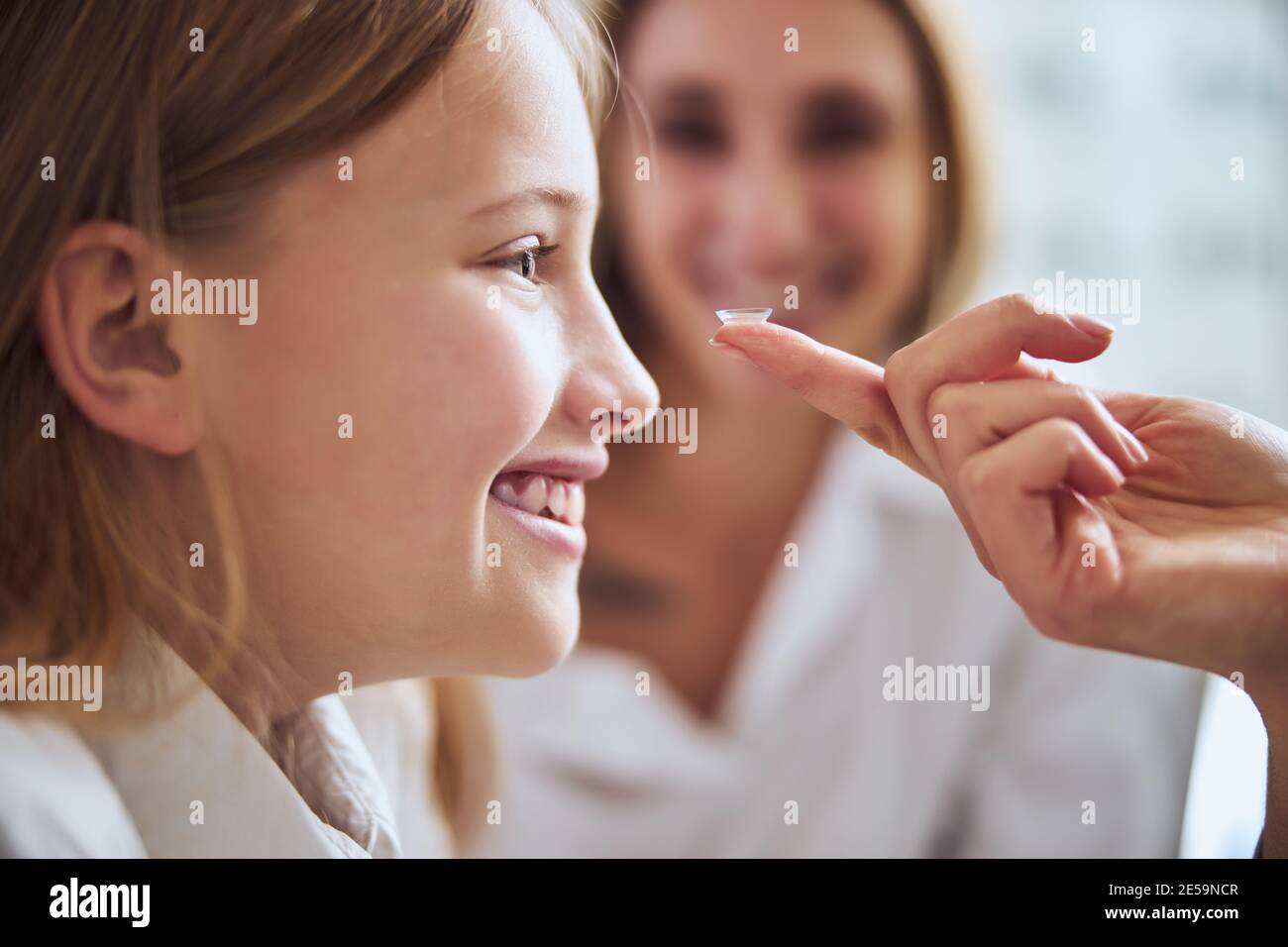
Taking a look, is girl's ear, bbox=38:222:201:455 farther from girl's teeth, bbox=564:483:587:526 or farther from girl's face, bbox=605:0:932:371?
girl's face, bbox=605:0:932:371

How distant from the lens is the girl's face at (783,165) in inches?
47.2

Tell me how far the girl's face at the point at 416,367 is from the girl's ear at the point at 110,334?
17mm

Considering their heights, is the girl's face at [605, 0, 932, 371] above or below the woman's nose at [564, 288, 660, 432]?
above

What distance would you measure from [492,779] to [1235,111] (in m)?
1.53

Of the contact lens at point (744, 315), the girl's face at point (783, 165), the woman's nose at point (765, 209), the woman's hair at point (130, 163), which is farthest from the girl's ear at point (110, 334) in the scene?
the woman's nose at point (765, 209)

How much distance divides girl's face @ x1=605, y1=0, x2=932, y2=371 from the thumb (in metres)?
0.67

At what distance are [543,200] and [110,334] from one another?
0.76 ft

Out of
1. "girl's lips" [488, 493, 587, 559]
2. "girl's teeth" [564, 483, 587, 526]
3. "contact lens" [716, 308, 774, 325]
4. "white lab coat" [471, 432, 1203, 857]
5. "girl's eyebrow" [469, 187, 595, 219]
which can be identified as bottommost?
"white lab coat" [471, 432, 1203, 857]

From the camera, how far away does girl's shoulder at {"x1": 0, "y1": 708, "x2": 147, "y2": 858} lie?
1.55 ft

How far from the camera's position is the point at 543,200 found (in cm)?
54

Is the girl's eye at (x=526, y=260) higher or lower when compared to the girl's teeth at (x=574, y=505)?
higher

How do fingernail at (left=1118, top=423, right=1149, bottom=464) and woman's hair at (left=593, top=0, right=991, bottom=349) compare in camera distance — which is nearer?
fingernail at (left=1118, top=423, right=1149, bottom=464)

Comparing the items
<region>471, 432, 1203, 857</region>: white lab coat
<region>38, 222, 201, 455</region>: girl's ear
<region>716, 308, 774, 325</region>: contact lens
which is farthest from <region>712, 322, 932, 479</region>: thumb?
<region>471, 432, 1203, 857</region>: white lab coat

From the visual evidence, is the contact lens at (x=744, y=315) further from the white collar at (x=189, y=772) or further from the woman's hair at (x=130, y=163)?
the white collar at (x=189, y=772)
